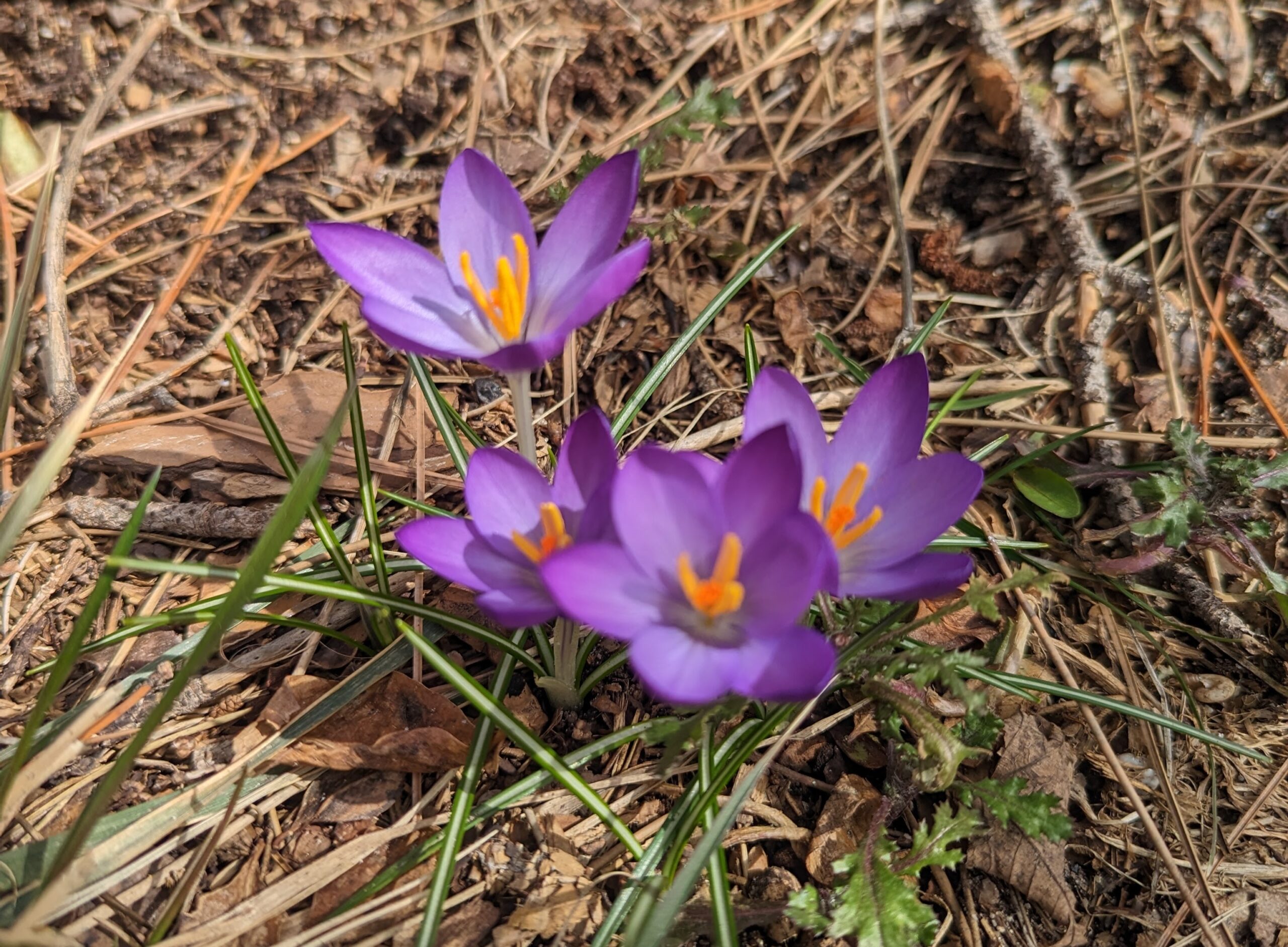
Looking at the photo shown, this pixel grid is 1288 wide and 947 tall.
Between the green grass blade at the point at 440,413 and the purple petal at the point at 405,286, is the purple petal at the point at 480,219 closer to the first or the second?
the purple petal at the point at 405,286

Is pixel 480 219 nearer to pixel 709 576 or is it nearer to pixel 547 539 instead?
pixel 547 539

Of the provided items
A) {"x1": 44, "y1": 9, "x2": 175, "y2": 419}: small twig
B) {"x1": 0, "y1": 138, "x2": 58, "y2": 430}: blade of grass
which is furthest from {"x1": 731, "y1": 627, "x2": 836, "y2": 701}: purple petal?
{"x1": 44, "y1": 9, "x2": 175, "y2": 419}: small twig

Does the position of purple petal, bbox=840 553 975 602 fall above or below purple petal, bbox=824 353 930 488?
below

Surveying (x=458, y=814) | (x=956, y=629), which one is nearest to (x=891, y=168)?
(x=956, y=629)

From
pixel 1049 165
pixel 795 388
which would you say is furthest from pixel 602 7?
pixel 795 388

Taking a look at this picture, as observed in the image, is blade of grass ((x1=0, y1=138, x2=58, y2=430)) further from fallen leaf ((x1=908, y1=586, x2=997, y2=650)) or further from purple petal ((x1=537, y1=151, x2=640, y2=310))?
fallen leaf ((x1=908, y1=586, x2=997, y2=650))

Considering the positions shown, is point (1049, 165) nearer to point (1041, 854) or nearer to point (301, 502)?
point (1041, 854)
